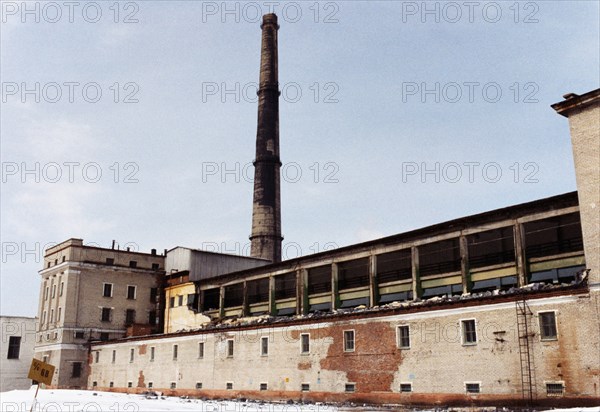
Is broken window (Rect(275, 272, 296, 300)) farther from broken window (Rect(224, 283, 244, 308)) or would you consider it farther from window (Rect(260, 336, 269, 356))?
window (Rect(260, 336, 269, 356))

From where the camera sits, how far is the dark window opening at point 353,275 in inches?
1686

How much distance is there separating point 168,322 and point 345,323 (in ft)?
93.2

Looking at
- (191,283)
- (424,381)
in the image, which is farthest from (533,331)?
(191,283)

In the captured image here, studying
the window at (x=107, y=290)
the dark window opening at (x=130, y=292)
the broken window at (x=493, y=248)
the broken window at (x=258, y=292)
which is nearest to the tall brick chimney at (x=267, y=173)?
the broken window at (x=258, y=292)

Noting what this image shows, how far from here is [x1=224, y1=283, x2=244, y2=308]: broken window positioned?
50000 mm

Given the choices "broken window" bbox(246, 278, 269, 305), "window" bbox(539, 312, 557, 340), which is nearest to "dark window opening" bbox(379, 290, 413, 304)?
"broken window" bbox(246, 278, 269, 305)

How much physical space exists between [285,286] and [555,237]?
21.7 m

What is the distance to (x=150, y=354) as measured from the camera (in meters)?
44.7

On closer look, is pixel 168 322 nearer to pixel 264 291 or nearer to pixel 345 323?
pixel 264 291

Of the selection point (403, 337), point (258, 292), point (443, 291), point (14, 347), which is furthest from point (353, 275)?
point (14, 347)

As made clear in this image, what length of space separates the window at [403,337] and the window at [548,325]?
21.5 ft

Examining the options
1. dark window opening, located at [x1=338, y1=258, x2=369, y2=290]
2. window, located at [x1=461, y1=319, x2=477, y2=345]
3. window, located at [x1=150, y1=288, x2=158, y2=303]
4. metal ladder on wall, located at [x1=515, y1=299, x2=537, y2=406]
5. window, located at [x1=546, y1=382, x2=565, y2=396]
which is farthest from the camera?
window, located at [x1=150, y1=288, x2=158, y2=303]

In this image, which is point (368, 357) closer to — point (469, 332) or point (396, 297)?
point (469, 332)

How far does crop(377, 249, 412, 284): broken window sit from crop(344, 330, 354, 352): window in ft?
34.4
